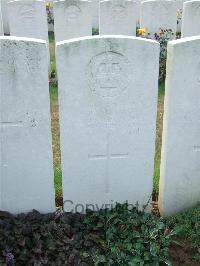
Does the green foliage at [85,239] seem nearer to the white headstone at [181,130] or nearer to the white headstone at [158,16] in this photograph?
the white headstone at [181,130]

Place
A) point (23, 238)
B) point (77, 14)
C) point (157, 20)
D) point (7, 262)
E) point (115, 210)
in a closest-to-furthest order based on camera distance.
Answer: point (7, 262)
point (23, 238)
point (115, 210)
point (77, 14)
point (157, 20)

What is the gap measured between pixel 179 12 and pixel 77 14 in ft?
17.4

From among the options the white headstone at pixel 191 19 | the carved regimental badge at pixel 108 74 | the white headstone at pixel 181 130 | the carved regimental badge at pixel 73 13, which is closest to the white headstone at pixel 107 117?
the carved regimental badge at pixel 108 74

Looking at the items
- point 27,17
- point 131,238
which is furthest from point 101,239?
point 27,17

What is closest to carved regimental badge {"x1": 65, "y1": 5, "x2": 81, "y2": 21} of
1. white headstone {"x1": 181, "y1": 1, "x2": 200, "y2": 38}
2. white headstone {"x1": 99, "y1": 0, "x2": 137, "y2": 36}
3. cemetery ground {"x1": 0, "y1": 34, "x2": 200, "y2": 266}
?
white headstone {"x1": 99, "y1": 0, "x2": 137, "y2": 36}

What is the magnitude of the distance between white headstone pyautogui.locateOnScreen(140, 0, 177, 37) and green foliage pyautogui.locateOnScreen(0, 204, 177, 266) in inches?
252

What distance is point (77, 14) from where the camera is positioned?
26.8 feet

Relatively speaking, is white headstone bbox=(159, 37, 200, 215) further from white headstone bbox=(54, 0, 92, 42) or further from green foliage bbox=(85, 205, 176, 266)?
white headstone bbox=(54, 0, 92, 42)

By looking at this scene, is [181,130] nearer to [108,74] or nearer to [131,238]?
[108,74]

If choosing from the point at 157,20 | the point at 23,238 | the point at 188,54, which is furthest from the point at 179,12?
the point at 23,238

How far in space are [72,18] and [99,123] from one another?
4983 mm

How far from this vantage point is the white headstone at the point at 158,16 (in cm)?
926

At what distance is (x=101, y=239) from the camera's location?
3.57m

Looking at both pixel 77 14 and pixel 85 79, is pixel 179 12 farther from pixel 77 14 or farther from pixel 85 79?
pixel 85 79
